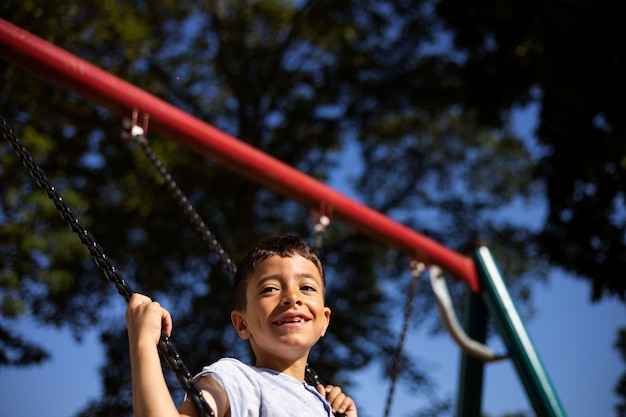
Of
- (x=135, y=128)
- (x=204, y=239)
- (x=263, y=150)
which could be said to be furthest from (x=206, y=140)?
(x=263, y=150)

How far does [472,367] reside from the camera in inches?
128

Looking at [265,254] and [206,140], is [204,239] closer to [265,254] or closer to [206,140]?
[206,140]

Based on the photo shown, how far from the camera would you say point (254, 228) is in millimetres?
9102

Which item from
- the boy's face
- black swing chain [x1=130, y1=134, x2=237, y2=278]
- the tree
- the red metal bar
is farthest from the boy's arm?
the tree

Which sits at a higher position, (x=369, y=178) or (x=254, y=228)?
(x=369, y=178)

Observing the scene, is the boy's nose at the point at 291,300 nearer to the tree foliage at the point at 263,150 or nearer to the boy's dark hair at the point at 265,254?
the boy's dark hair at the point at 265,254

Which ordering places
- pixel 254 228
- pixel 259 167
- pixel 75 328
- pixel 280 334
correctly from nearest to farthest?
pixel 280 334 → pixel 259 167 → pixel 75 328 → pixel 254 228

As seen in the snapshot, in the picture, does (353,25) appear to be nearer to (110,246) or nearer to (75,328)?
(110,246)

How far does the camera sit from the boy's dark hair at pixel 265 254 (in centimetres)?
149

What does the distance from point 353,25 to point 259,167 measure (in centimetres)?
748

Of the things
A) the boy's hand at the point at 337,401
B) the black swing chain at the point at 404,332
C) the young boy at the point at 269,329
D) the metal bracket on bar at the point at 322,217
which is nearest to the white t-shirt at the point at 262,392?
the young boy at the point at 269,329

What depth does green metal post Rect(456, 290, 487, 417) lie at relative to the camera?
3148 mm

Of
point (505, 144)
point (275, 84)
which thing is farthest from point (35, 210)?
point (505, 144)

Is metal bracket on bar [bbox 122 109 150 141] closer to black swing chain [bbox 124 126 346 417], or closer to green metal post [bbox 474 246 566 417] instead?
black swing chain [bbox 124 126 346 417]
